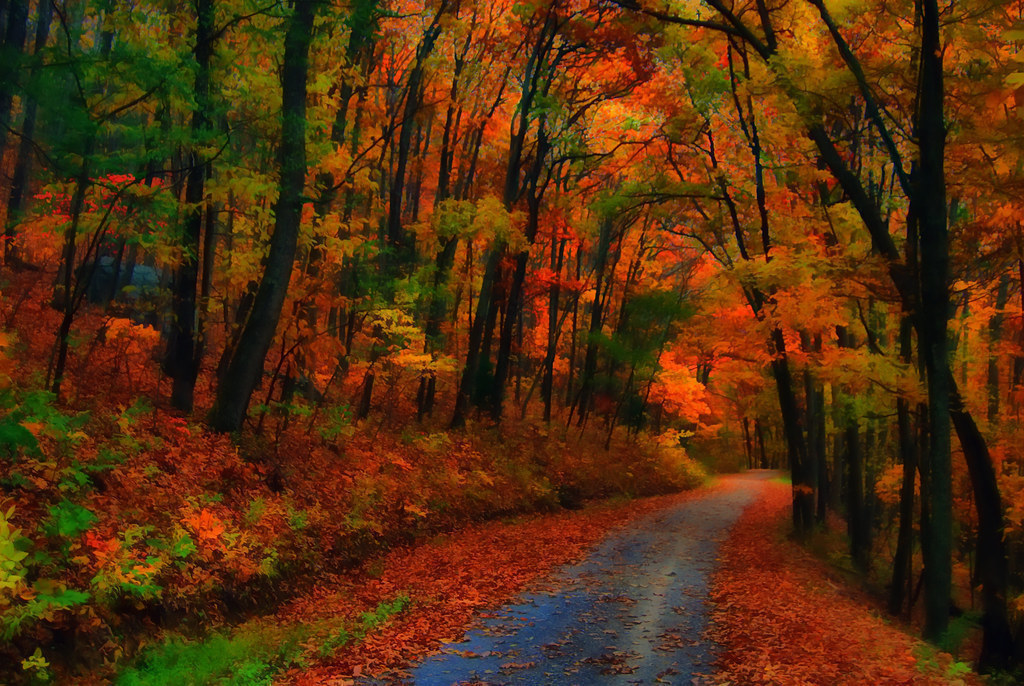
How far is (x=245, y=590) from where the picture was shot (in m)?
6.74

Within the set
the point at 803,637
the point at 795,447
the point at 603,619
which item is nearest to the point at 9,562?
the point at 603,619

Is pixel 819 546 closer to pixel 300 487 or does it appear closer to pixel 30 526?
pixel 300 487

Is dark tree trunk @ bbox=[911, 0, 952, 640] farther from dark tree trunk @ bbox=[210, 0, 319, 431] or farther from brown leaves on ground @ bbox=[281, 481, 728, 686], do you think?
dark tree trunk @ bbox=[210, 0, 319, 431]

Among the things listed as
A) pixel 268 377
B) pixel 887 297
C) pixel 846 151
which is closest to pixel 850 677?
pixel 887 297

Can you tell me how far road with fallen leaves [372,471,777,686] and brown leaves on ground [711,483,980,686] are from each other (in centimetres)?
30

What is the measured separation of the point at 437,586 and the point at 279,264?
5211 mm

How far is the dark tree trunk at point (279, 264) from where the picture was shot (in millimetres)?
9586

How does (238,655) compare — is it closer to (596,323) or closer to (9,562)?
(9,562)

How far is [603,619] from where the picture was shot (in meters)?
7.44

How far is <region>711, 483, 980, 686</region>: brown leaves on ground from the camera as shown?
5.80 meters

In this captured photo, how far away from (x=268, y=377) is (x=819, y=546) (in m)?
13.8

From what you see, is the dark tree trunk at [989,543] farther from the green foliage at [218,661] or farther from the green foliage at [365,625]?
the green foliage at [218,661]

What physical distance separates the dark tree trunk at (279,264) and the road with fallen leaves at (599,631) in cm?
504

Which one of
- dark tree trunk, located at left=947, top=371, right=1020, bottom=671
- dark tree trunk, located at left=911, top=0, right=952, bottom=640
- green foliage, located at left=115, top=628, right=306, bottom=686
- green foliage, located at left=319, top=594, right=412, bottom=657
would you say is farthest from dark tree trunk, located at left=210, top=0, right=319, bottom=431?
dark tree trunk, located at left=947, top=371, right=1020, bottom=671
